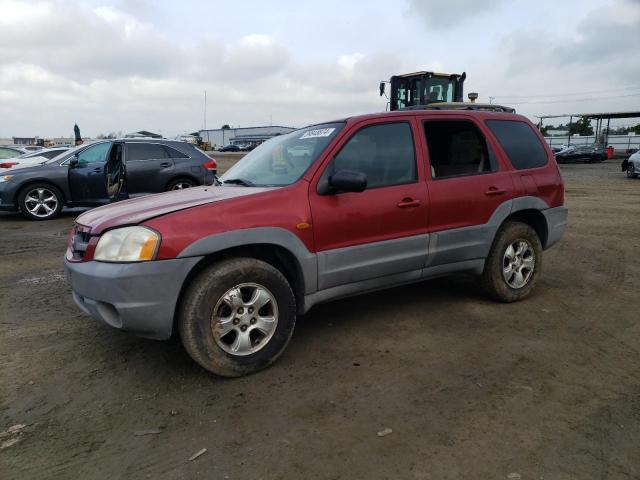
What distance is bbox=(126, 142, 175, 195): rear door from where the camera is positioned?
31.5 feet

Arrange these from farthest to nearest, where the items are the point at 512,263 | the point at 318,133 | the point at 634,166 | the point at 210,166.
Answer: the point at 634,166
the point at 210,166
the point at 512,263
the point at 318,133

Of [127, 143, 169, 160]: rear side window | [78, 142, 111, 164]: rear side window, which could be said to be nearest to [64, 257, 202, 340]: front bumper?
[127, 143, 169, 160]: rear side window

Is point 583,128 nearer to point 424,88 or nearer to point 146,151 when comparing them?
point 424,88

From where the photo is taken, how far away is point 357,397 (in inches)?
121

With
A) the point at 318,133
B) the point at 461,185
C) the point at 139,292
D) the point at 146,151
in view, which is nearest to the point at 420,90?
the point at 146,151

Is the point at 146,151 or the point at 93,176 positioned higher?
the point at 146,151

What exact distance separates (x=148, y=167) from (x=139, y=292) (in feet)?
23.9

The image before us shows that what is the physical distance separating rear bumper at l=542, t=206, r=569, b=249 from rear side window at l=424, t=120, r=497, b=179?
2.87 ft

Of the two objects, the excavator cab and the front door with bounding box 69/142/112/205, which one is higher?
the excavator cab

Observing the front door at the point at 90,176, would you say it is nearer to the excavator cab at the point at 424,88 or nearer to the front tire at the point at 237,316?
the front tire at the point at 237,316

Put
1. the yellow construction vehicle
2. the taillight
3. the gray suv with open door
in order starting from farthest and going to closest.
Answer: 1. the yellow construction vehicle
2. the taillight
3. the gray suv with open door

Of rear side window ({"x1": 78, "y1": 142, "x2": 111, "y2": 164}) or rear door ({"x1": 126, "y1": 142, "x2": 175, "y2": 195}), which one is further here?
rear side window ({"x1": 78, "y1": 142, "x2": 111, "y2": 164})

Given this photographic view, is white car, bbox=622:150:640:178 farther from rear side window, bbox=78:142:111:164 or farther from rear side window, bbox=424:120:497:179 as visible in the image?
rear side window, bbox=78:142:111:164

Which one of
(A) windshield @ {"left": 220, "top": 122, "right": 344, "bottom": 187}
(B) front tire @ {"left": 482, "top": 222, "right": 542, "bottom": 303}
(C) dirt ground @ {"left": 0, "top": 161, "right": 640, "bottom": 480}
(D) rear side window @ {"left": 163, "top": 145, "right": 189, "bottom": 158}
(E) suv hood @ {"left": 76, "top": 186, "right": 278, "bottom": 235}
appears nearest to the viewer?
(C) dirt ground @ {"left": 0, "top": 161, "right": 640, "bottom": 480}
